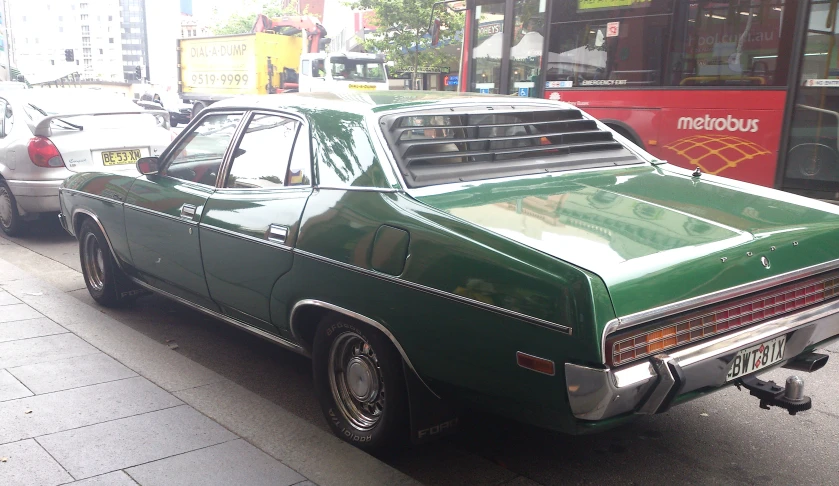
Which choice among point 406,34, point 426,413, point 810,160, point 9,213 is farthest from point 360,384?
point 406,34

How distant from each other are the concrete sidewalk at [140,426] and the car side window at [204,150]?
1.14 m

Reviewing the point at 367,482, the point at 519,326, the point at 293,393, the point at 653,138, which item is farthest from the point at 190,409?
the point at 653,138

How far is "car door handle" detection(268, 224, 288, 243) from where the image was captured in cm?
368

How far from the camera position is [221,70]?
3145cm

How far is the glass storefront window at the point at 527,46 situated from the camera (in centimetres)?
1019

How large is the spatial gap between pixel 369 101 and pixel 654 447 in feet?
7.09

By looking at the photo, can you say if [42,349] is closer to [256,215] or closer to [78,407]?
[78,407]

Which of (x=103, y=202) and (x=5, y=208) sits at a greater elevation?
(x=103, y=202)

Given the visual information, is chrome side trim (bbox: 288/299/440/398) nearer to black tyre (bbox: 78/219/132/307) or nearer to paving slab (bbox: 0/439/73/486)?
paving slab (bbox: 0/439/73/486)

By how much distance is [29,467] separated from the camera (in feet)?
10.7

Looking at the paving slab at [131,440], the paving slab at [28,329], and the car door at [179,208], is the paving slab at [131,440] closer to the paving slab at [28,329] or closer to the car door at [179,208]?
the car door at [179,208]

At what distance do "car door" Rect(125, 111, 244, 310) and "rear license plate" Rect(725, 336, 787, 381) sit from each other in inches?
109

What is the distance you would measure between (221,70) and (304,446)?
98.2 feet

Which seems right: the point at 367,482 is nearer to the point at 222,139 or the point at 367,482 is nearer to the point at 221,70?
the point at 222,139
